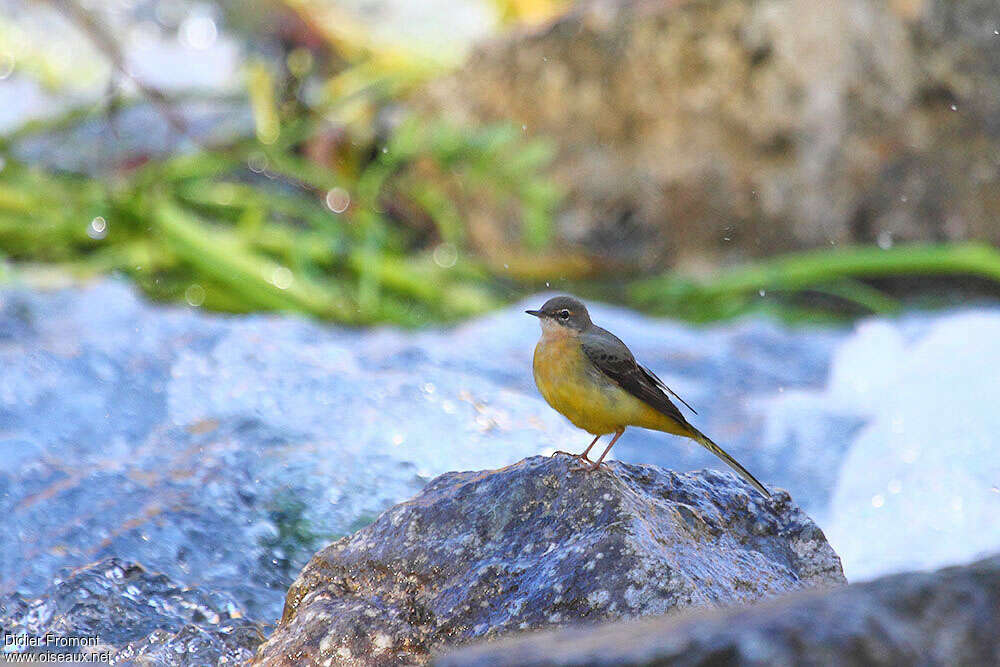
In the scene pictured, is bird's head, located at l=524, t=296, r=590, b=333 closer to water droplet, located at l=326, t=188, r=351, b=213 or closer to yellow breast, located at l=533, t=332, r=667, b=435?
yellow breast, located at l=533, t=332, r=667, b=435

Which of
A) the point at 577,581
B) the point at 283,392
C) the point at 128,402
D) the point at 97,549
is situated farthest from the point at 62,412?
the point at 577,581

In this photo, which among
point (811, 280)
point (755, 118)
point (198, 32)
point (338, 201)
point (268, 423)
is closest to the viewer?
point (268, 423)

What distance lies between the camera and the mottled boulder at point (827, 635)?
130 centimetres

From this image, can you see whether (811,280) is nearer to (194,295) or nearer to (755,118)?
(755,118)

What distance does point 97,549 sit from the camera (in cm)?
333

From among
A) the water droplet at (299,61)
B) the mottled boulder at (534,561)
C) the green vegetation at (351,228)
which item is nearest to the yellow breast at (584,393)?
the mottled boulder at (534,561)

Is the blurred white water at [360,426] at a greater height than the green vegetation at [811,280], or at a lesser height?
lesser

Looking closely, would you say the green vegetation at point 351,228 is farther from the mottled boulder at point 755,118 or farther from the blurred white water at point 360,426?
the blurred white water at point 360,426

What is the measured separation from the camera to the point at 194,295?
20.7 ft

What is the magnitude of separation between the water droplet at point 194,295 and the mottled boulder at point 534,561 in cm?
398

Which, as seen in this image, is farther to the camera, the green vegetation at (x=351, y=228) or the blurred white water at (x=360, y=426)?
the green vegetation at (x=351, y=228)

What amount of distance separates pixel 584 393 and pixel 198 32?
8406mm

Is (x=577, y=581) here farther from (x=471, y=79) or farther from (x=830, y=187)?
(x=471, y=79)

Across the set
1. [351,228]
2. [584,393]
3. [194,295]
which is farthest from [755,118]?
[584,393]
